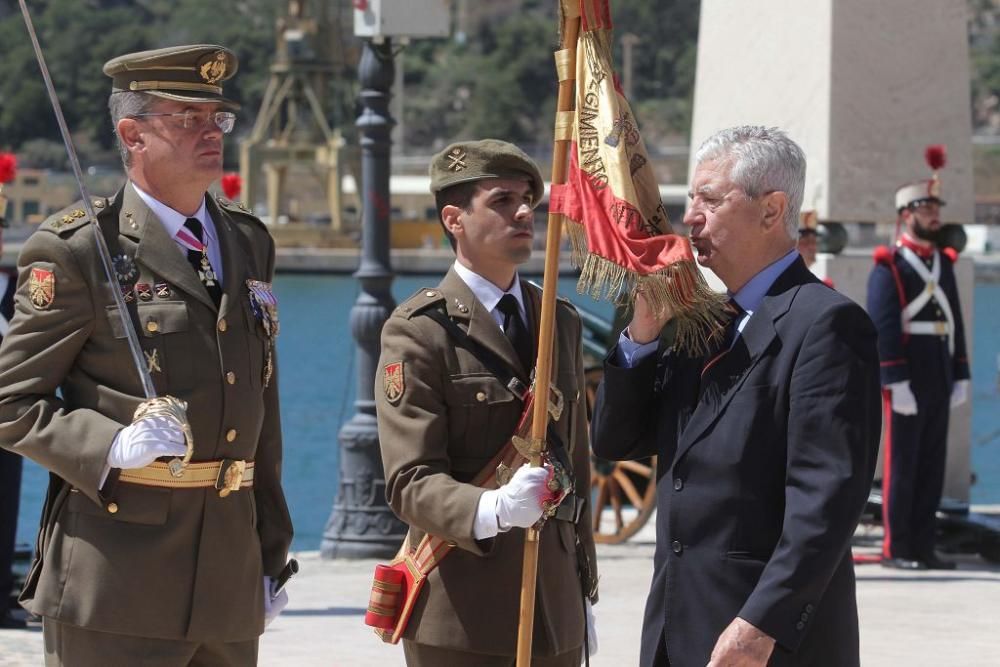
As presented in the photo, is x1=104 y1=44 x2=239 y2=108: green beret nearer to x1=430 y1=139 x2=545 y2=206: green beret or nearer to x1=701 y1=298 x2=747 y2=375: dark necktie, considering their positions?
x1=430 y1=139 x2=545 y2=206: green beret

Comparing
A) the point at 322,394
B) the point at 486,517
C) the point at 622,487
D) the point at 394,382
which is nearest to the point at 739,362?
the point at 486,517

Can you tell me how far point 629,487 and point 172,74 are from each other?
20.6ft

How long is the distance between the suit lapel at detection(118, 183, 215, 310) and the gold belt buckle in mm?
355

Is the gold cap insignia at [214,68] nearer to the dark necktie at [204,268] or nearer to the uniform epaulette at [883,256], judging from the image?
the dark necktie at [204,268]

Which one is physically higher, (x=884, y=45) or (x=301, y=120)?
(x=884, y=45)

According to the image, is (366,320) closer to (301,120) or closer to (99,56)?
(301,120)

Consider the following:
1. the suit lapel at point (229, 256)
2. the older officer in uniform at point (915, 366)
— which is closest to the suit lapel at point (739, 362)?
the suit lapel at point (229, 256)

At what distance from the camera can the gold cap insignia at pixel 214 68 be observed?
15.0 feet

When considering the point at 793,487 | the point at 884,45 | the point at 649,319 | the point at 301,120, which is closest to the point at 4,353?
the point at 649,319

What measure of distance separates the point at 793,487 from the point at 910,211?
6382mm

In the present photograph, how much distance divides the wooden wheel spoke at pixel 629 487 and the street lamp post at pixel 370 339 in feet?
3.83

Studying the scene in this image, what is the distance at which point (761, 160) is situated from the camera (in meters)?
3.96

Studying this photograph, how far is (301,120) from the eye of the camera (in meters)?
95.1

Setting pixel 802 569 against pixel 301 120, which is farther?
pixel 301 120
